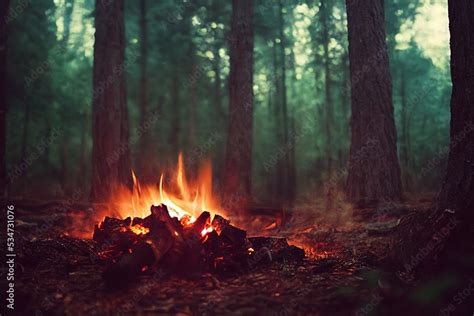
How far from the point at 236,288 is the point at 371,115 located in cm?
594

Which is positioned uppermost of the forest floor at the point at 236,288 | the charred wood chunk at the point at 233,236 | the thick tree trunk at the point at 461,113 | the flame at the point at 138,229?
the thick tree trunk at the point at 461,113

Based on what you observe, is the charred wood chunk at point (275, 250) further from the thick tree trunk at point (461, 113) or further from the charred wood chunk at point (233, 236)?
the thick tree trunk at point (461, 113)

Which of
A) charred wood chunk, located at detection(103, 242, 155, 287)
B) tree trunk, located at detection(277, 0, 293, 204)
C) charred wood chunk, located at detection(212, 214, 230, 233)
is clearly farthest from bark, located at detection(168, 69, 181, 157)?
charred wood chunk, located at detection(103, 242, 155, 287)

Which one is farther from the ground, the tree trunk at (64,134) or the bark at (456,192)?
the tree trunk at (64,134)

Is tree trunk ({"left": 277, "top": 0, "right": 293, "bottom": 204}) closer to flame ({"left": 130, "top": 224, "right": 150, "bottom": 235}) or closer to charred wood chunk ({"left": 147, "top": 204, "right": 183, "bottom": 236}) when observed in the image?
flame ({"left": 130, "top": 224, "right": 150, "bottom": 235})

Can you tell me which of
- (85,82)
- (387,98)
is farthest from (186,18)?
(387,98)

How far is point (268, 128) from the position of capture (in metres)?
33.8

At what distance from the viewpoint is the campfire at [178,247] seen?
425 centimetres

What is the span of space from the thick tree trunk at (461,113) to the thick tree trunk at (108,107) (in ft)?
26.7

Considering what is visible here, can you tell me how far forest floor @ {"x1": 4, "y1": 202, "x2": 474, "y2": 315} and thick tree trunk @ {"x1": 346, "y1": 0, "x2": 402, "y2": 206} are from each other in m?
2.97

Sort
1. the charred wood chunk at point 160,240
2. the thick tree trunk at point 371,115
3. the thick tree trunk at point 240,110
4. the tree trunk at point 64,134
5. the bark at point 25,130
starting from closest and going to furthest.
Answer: the charred wood chunk at point 160,240, the thick tree trunk at point 371,115, the thick tree trunk at point 240,110, the bark at point 25,130, the tree trunk at point 64,134

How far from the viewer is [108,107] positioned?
1034cm

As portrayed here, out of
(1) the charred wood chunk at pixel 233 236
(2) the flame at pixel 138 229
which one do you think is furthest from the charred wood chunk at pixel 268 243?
(2) the flame at pixel 138 229

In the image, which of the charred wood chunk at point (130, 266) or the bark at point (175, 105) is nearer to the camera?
the charred wood chunk at point (130, 266)
